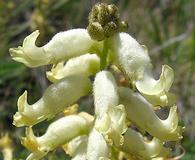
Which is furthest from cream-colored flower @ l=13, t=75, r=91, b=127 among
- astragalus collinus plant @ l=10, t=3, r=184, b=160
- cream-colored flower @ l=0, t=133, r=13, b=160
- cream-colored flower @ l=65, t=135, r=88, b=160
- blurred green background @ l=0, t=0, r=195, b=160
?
blurred green background @ l=0, t=0, r=195, b=160

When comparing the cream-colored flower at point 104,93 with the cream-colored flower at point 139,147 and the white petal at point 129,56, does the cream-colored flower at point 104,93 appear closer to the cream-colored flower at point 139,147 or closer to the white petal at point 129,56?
the white petal at point 129,56

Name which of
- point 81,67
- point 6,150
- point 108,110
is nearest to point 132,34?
point 6,150

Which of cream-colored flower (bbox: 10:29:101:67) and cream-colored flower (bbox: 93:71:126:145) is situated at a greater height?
cream-colored flower (bbox: 10:29:101:67)

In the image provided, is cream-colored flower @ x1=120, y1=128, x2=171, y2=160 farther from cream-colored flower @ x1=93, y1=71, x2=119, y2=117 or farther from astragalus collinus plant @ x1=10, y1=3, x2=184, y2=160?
cream-colored flower @ x1=93, y1=71, x2=119, y2=117

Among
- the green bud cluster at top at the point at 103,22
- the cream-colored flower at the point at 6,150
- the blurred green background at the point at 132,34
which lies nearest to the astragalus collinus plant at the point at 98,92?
the green bud cluster at top at the point at 103,22

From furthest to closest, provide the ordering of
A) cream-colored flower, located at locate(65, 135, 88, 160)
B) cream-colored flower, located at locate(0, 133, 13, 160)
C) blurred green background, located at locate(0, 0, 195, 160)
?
blurred green background, located at locate(0, 0, 195, 160) < cream-colored flower, located at locate(0, 133, 13, 160) < cream-colored flower, located at locate(65, 135, 88, 160)

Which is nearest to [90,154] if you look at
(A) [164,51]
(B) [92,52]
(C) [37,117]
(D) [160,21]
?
(C) [37,117]
